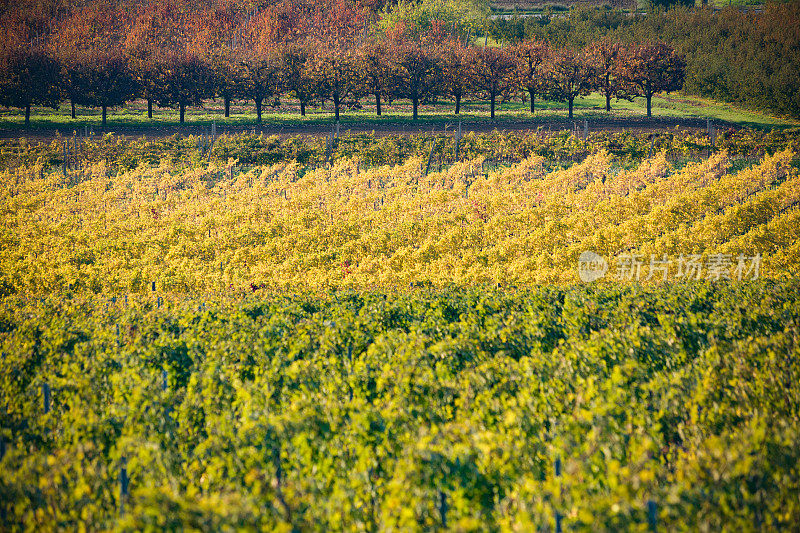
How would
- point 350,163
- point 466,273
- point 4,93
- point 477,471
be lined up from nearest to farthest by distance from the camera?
point 477,471
point 466,273
point 350,163
point 4,93

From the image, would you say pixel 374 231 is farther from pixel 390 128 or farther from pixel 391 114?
pixel 391 114

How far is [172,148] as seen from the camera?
37.1m

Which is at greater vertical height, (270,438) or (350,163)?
(350,163)

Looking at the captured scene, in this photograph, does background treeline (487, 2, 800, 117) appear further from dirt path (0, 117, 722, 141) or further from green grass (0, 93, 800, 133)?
dirt path (0, 117, 722, 141)

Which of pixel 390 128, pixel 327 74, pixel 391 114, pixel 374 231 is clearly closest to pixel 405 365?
pixel 374 231

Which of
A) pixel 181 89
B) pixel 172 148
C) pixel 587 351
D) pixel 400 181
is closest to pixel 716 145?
pixel 400 181

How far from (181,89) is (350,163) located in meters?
24.1

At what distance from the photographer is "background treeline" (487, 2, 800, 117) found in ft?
178

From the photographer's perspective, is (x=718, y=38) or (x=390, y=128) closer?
(x=390, y=128)

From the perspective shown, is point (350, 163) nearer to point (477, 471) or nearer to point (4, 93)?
point (477, 471)

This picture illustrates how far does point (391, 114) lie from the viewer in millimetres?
53125

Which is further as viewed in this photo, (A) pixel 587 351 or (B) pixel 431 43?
(B) pixel 431 43

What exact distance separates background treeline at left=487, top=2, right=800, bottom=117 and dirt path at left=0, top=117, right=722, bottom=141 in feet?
31.9

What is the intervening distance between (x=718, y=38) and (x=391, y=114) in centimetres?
4308
